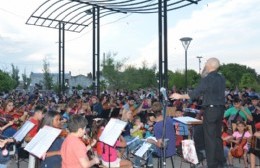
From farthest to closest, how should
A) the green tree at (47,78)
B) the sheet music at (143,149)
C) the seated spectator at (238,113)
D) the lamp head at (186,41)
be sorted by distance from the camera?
the green tree at (47,78)
the lamp head at (186,41)
the seated spectator at (238,113)
the sheet music at (143,149)

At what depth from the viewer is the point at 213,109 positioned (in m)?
6.69

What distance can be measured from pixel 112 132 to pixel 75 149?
1.34 meters

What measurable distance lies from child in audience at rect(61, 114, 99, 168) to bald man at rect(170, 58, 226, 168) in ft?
6.91

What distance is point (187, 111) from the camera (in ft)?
44.0

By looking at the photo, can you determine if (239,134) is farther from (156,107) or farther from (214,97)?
(214,97)

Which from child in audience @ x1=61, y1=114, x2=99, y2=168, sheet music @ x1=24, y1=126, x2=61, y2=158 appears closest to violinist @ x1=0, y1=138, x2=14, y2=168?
sheet music @ x1=24, y1=126, x2=61, y2=158

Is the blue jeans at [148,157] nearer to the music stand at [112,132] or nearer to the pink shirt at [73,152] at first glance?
the music stand at [112,132]

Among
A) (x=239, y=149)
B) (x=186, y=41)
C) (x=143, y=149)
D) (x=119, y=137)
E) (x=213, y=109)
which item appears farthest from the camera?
(x=186, y=41)

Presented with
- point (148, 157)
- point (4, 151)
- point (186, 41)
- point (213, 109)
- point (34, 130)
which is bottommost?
point (148, 157)

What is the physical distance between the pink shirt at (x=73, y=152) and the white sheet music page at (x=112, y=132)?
1.08 meters

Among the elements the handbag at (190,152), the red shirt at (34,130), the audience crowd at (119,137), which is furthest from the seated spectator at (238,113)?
the red shirt at (34,130)

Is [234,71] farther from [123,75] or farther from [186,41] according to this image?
[186,41]

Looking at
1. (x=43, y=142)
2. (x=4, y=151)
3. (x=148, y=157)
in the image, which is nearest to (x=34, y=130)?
(x=4, y=151)

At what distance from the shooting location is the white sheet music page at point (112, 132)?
658 centimetres
